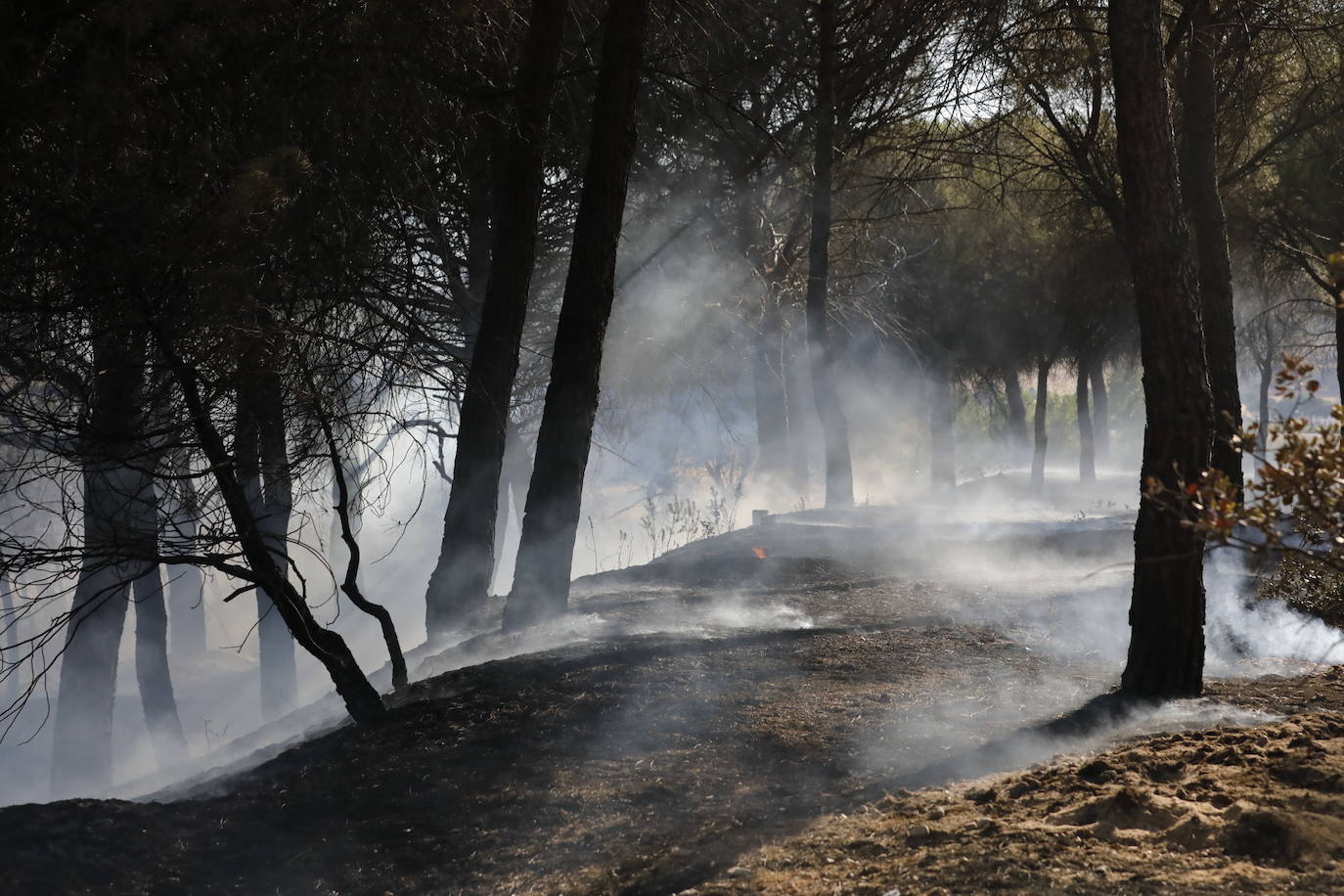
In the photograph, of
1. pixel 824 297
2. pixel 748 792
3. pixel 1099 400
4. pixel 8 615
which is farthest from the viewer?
pixel 1099 400

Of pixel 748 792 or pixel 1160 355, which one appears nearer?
pixel 748 792

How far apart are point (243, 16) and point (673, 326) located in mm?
11922

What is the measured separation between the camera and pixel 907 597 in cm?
1062

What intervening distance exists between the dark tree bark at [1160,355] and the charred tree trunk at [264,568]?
409 cm

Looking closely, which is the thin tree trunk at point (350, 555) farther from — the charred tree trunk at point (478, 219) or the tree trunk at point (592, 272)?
the charred tree trunk at point (478, 219)

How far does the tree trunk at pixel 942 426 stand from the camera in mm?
27156

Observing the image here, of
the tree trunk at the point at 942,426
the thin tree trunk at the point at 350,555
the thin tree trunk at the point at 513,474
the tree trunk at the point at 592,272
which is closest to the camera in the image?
the thin tree trunk at the point at 350,555

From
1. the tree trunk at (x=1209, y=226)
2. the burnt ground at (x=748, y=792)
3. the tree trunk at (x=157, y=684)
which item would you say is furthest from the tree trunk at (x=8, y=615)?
the tree trunk at (x=1209, y=226)

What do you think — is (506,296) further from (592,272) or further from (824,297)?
(824,297)

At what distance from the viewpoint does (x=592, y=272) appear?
26.9ft

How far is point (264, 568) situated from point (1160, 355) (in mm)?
4732

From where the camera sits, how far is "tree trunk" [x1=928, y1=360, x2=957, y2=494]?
27.2 m

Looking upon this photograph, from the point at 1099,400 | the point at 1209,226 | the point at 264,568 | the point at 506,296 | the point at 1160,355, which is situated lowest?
the point at 264,568

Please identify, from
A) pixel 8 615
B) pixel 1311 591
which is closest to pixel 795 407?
pixel 8 615
